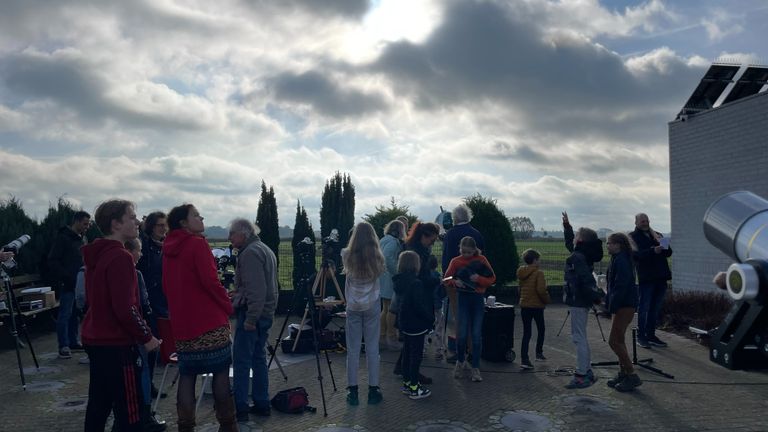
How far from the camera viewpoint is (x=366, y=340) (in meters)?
6.26

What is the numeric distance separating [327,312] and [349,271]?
138 inches

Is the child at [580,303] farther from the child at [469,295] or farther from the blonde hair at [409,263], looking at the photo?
the blonde hair at [409,263]

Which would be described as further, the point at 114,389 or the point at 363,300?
the point at 363,300

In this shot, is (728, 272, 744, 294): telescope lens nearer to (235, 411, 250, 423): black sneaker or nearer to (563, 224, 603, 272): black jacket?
(235, 411, 250, 423): black sneaker

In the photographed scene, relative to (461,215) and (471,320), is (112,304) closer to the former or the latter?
(471,320)

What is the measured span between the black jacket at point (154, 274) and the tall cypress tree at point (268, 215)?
283 inches

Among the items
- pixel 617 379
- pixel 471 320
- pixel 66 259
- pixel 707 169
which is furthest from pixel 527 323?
pixel 707 169

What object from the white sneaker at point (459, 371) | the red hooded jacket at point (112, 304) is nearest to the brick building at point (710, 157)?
the white sneaker at point (459, 371)

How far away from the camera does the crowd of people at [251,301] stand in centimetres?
399

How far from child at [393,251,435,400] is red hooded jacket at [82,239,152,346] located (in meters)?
3.15

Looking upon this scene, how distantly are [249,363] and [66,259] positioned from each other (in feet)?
15.0

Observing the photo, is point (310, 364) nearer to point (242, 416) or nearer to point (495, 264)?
point (242, 416)

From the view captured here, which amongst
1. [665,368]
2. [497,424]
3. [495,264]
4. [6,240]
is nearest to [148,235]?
[497,424]

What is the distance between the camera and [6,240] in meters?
11.2
